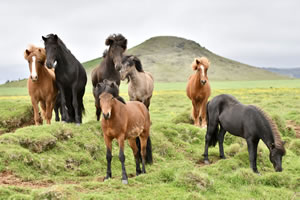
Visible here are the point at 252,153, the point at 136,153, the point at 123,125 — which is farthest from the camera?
the point at 252,153

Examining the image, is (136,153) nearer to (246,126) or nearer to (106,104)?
(106,104)

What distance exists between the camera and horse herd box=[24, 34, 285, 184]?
20.1ft

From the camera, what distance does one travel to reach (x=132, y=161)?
8117mm

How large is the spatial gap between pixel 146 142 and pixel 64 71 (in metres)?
3.47

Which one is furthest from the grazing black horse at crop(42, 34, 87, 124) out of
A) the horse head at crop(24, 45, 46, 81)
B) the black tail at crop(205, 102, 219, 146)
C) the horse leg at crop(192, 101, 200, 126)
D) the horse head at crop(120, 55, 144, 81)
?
the horse leg at crop(192, 101, 200, 126)

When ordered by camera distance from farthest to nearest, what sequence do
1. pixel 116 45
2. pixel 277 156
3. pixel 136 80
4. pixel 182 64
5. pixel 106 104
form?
1. pixel 182 64
2. pixel 136 80
3. pixel 116 45
4. pixel 277 156
5. pixel 106 104

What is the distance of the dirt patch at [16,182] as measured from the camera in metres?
5.85

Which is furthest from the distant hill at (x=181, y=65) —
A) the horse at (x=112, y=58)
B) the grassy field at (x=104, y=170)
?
the grassy field at (x=104, y=170)

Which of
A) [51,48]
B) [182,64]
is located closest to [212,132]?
[51,48]

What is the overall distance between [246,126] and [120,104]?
3411 millimetres

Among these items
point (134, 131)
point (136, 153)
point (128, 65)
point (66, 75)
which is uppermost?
point (128, 65)

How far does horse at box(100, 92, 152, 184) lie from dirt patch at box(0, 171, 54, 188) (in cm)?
135

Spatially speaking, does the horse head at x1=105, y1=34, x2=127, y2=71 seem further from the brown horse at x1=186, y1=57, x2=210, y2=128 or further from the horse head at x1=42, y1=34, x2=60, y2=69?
the brown horse at x1=186, y1=57, x2=210, y2=128

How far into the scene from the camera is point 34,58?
819 centimetres
